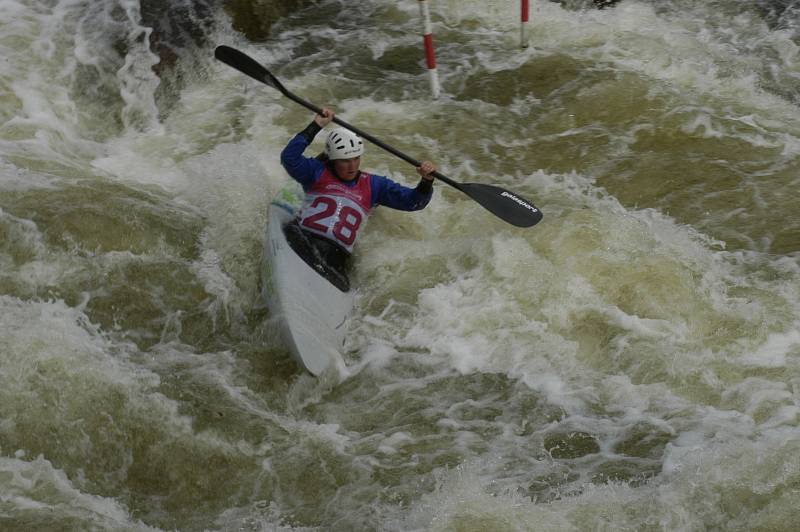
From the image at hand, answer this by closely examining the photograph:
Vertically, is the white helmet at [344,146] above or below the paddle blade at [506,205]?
above

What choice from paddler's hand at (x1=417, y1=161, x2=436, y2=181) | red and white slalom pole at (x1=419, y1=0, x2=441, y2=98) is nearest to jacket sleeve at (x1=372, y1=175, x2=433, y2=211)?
paddler's hand at (x1=417, y1=161, x2=436, y2=181)

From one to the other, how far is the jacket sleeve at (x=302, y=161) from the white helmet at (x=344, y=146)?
0.41 ft

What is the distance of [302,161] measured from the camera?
549cm

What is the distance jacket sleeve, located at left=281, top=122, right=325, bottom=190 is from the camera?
5.41 meters

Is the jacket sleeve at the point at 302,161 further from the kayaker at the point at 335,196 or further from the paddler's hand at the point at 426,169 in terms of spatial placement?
the paddler's hand at the point at 426,169

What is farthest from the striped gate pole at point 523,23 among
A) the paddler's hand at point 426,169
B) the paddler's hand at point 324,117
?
the paddler's hand at point 324,117

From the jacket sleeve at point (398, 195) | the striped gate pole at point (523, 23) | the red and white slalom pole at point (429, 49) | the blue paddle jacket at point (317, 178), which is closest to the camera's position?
the blue paddle jacket at point (317, 178)

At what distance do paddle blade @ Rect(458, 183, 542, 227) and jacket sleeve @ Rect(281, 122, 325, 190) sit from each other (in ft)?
3.08

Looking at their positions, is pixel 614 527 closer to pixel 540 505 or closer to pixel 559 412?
pixel 540 505

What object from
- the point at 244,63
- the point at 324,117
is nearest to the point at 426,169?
the point at 324,117

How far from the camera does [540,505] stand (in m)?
3.74

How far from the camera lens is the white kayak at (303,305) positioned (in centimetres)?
461

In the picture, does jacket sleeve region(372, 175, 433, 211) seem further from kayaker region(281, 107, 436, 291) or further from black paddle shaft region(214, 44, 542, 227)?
black paddle shaft region(214, 44, 542, 227)

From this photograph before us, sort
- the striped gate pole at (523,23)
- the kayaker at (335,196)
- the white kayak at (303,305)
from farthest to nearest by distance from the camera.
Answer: the striped gate pole at (523,23)
the kayaker at (335,196)
the white kayak at (303,305)
